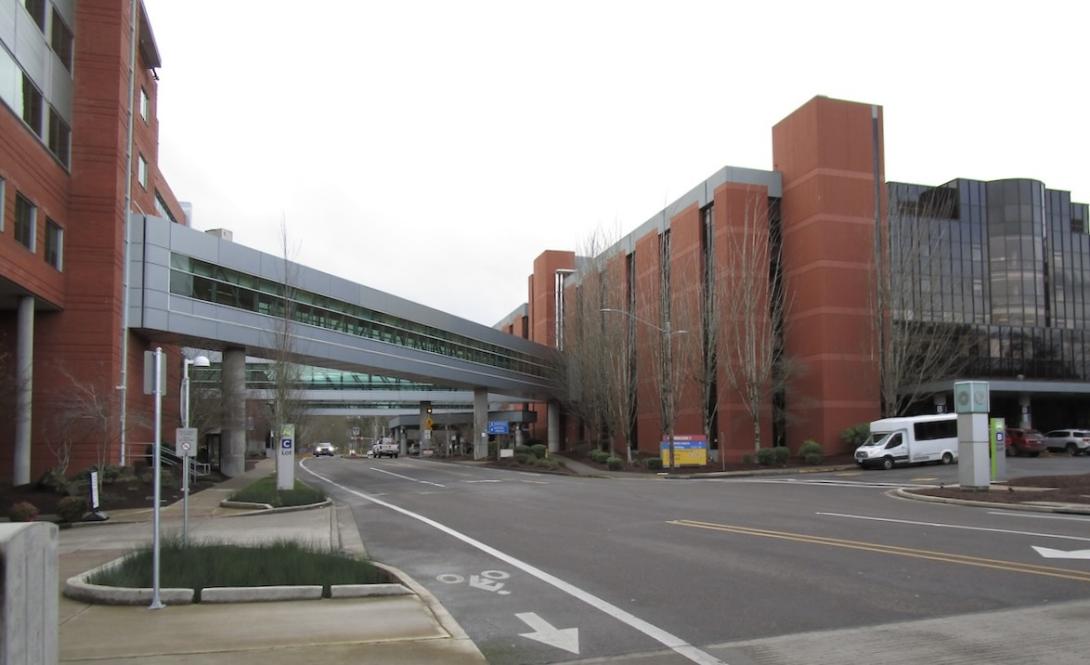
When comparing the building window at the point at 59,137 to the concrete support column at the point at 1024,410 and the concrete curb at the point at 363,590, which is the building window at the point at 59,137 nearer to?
the concrete curb at the point at 363,590

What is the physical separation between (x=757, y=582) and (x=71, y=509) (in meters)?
18.1

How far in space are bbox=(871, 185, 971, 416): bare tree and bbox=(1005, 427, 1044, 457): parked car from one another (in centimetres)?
534

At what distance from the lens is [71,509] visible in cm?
2083

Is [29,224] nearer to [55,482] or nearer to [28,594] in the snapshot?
[55,482]

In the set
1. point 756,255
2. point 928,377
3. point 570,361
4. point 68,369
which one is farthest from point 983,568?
point 570,361

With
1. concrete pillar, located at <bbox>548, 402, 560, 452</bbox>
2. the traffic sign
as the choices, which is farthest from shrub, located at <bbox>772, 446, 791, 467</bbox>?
concrete pillar, located at <bbox>548, 402, 560, 452</bbox>

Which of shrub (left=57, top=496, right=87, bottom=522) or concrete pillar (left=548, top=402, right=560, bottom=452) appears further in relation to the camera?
concrete pillar (left=548, top=402, right=560, bottom=452)

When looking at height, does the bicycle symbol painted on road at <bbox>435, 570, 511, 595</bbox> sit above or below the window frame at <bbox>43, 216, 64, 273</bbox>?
below

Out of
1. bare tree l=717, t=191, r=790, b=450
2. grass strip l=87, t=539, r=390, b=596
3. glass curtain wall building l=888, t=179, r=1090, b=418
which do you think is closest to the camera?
grass strip l=87, t=539, r=390, b=596

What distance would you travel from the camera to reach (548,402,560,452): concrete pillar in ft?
260

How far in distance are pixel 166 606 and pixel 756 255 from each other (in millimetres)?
43456

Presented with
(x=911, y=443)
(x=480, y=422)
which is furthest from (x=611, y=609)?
(x=480, y=422)

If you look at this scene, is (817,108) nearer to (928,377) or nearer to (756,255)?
(756,255)

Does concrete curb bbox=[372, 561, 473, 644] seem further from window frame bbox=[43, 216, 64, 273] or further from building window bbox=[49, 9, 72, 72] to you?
building window bbox=[49, 9, 72, 72]
